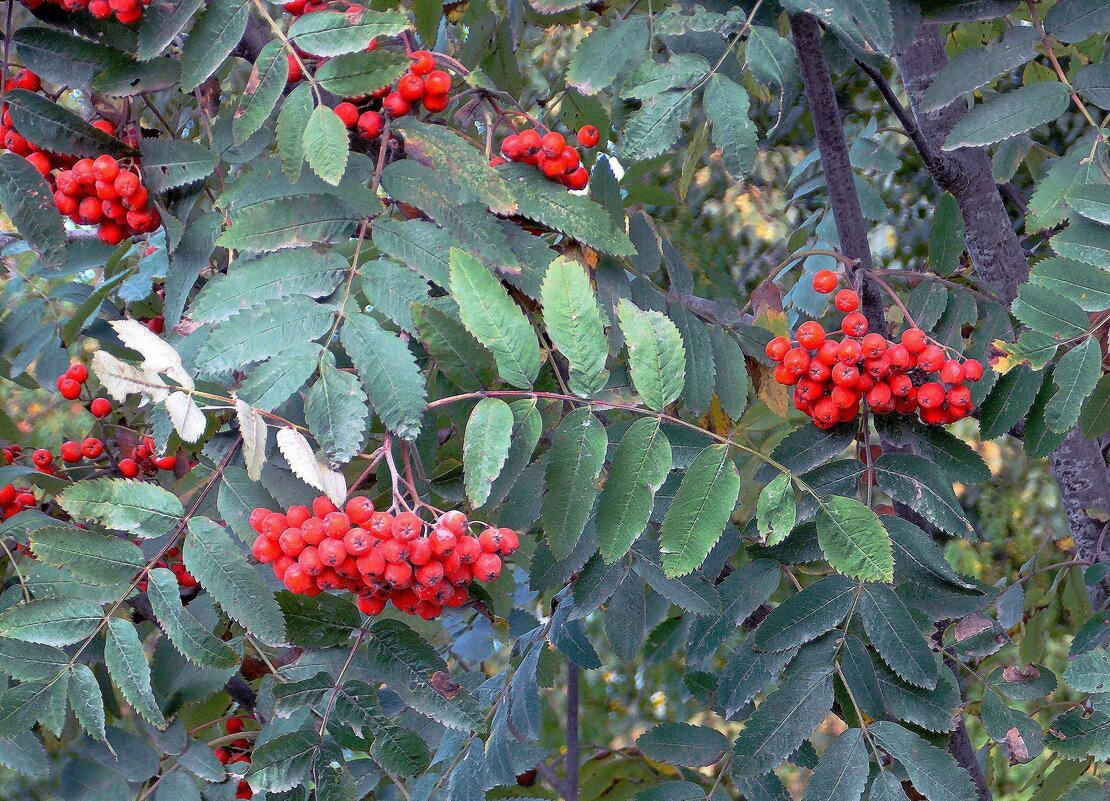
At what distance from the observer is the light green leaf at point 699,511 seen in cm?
107

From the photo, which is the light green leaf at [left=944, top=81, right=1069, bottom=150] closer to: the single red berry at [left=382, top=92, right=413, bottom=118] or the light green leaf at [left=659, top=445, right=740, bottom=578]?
the light green leaf at [left=659, top=445, right=740, bottom=578]

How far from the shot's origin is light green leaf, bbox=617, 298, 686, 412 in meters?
1.11

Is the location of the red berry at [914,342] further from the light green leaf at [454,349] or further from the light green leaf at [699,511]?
the light green leaf at [454,349]

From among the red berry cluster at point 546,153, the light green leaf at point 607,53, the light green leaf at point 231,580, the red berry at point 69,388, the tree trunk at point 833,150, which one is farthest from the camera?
the red berry at point 69,388

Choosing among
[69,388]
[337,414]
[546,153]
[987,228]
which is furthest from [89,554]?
[987,228]

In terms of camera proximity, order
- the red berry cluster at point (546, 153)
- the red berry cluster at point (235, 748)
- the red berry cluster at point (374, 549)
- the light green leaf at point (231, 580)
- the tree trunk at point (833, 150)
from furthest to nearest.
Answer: the red berry cluster at point (235, 748) < the tree trunk at point (833, 150) < the red berry cluster at point (546, 153) < the light green leaf at point (231, 580) < the red berry cluster at point (374, 549)

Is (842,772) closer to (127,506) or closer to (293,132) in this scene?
(127,506)

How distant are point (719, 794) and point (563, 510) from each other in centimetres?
49

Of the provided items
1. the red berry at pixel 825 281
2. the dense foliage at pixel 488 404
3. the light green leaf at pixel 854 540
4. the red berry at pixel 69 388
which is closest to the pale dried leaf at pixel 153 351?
the dense foliage at pixel 488 404

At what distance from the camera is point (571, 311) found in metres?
1.07

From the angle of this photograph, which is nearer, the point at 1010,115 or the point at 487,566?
the point at 487,566

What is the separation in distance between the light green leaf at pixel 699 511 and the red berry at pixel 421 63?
1.99ft

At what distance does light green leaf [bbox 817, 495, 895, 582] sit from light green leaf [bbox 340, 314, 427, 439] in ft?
1.59

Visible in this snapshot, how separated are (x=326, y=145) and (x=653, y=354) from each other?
453 millimetres
